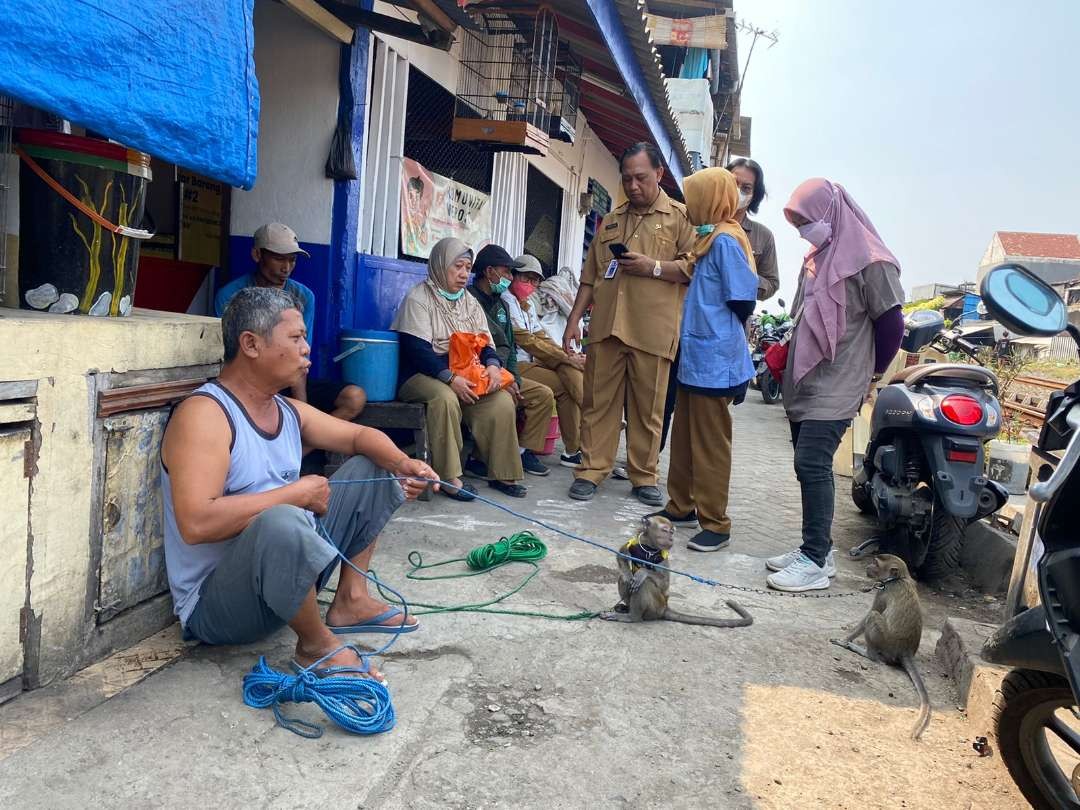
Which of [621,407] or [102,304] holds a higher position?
[102,304]

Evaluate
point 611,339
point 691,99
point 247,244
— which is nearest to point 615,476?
point 611,339

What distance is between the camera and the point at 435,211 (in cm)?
655

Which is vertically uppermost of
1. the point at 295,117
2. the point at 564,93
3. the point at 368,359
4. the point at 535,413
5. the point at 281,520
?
the point at 564,93

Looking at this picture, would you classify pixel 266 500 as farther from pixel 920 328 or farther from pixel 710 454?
pixel 920 328

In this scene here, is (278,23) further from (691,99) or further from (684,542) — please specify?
(691,99)

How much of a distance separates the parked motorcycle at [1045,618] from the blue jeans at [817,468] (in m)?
1.53

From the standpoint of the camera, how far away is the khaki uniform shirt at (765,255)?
19.9 feet

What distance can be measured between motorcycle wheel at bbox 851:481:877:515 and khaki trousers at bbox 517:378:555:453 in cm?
215

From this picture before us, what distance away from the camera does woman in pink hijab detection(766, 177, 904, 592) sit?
3898 mm

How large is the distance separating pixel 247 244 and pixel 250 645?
10.8ft

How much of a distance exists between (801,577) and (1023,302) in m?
2.12

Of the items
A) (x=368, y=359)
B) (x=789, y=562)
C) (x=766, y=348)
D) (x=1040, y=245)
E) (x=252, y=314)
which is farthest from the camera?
(x=1040, y=245)

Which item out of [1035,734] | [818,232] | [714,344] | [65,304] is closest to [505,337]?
[714,344]

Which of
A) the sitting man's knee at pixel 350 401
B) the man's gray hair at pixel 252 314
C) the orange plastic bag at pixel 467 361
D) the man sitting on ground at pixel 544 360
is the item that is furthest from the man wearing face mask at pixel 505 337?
the man's gray hair at pixel 252 314
